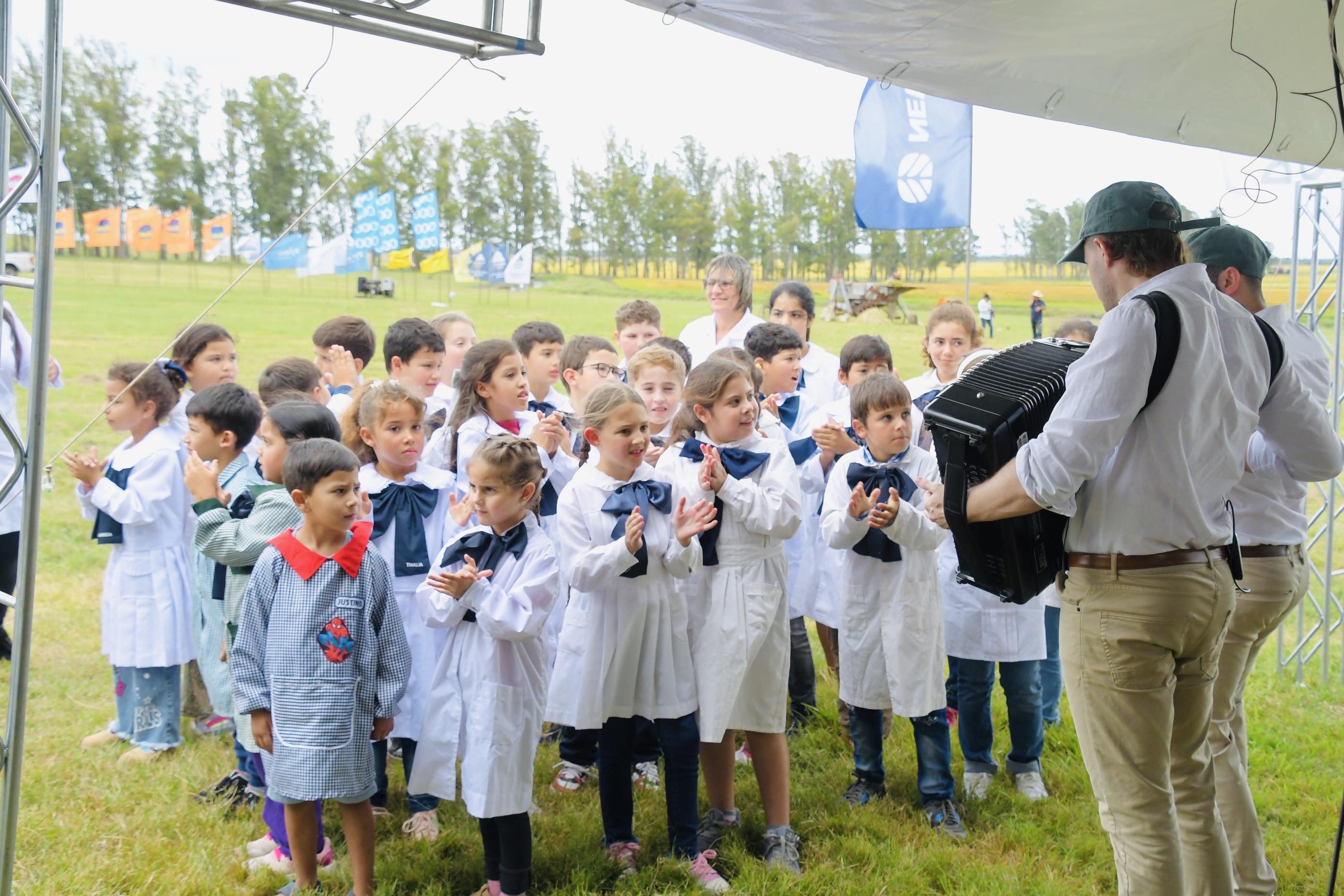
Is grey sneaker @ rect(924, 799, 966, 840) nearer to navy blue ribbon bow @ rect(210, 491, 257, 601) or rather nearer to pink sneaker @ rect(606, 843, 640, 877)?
pink sneaker @ rect(606, 843, 640, 877)

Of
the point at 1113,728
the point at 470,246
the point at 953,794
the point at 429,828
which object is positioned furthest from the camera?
the point at 470,246

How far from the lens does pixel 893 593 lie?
12.5ft

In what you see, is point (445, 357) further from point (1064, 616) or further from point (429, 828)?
point (1064, 616)

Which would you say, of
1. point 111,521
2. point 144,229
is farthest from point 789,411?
point 144,229

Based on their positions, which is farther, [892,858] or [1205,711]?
[892,858]

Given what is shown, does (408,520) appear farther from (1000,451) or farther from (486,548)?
(1000,451)

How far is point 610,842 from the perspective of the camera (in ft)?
11.5

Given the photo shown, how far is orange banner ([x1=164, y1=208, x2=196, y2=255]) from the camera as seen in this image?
28984 mm

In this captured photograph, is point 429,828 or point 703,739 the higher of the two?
point 703,739

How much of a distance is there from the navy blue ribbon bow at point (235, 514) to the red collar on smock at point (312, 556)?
0.39 m

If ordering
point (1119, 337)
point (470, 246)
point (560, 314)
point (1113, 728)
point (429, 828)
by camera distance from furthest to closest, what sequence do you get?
point (470, 246), point (560, 314), point (429, 828), point (1113, 728), point (1119, 337)

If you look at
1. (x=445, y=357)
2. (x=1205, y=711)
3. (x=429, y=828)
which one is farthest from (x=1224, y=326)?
(x=445, y=357)

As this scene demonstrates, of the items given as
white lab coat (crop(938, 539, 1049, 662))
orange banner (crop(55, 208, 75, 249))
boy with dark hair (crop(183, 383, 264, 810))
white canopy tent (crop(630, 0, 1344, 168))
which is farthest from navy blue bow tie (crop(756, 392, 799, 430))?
orange banner (crop(55, 208, 75, 249))

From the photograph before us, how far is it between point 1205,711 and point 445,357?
426 centimetres
